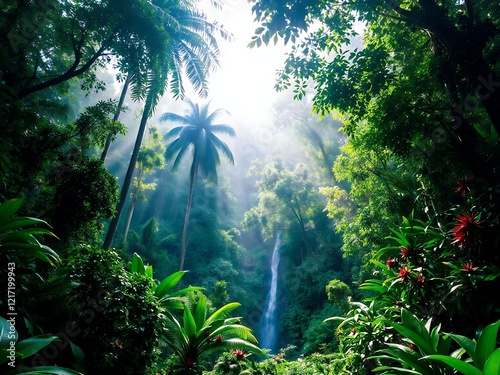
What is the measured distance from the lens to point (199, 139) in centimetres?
1694

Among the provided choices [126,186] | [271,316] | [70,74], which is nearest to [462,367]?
[70,74]

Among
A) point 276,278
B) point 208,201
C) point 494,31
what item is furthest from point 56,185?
point 208,201

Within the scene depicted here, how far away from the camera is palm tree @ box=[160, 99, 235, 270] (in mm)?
16484

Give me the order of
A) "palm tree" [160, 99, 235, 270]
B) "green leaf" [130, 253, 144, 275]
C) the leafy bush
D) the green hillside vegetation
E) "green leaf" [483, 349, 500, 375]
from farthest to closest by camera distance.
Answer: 1. "palm tree" [160, 99, 235, 270]
2. "green leaf" [130, 253, 144, 275]
3. the leafy bush
4. the green hillside vegetation
5. "green leaf" [483, 349, 500, 375]

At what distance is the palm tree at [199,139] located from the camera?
16484 millimetres

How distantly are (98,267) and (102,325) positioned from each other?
642 millimetres

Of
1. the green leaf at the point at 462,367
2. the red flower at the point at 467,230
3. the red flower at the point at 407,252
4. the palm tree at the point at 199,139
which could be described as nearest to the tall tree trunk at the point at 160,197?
the palm tree at the point at 199,139

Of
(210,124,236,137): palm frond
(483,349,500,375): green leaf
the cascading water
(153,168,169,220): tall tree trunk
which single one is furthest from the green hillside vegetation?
(153,168,169,220): tall tree trunk

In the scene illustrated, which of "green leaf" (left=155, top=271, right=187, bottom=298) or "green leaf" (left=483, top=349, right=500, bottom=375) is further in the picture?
"green leaf" (left=155, top=271, right=187, bottom=298)

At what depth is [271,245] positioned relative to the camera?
22.9m

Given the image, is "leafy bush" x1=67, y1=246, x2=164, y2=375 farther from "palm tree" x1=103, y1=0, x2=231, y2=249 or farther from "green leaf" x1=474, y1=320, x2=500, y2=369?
"palm tree" x1=103, y1=0, x2=231, y2=249

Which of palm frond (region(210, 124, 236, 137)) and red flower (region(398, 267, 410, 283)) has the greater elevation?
palm frond (region(210, 124, 236, 137))

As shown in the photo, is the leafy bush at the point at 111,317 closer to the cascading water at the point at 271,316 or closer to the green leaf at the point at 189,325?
the green leaf at the point at 189,325

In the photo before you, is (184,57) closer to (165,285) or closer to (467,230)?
(165,285)
